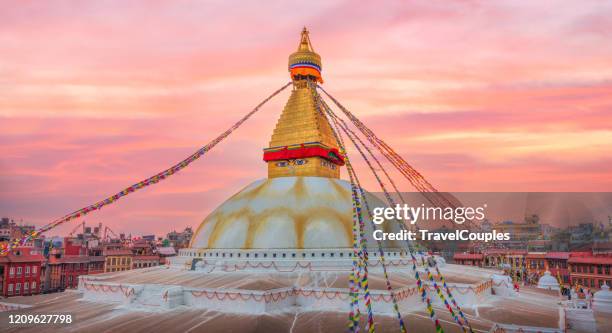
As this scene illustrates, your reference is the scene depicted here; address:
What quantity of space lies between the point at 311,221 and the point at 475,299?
27.5 feet

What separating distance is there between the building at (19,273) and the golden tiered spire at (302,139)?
1450 inches

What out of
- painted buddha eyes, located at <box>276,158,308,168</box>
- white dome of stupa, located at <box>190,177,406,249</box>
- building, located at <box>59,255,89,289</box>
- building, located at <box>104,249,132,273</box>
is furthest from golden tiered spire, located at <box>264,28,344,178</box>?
building, located at <box>59,255,89,289</box>

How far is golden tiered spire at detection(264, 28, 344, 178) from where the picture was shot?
2508 cm

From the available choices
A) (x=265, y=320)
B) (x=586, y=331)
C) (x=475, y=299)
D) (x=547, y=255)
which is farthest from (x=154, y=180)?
(x=547, y=255)

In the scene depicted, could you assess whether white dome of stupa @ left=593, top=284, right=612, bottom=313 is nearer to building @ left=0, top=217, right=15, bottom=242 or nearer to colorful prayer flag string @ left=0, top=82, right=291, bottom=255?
colorful prayer flag string @ left=0, top=82, right=291, bottom=255

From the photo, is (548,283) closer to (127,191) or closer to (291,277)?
(291,277)

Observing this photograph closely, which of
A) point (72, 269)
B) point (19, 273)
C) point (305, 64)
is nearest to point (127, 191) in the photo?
point (305, 64)

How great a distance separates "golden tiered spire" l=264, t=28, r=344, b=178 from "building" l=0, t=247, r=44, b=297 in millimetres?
36819

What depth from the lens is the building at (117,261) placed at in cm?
5672

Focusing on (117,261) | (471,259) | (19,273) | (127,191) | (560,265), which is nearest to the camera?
(127,191)

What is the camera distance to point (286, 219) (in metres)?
21.2

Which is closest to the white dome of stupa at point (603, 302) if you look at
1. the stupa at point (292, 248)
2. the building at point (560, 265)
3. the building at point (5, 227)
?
the stupa at point (292, 248)

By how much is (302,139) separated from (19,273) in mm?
40299

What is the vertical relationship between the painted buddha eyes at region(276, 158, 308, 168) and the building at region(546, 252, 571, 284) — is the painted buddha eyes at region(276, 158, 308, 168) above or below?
above
